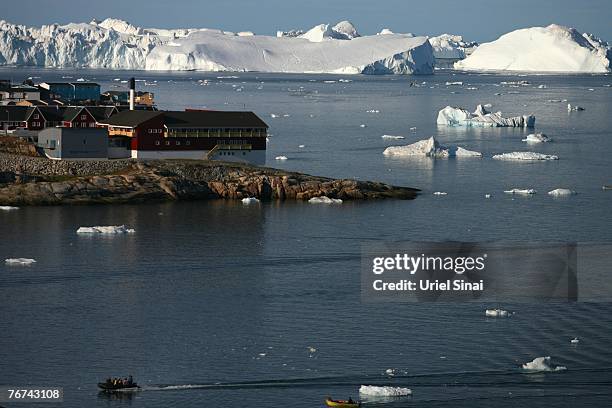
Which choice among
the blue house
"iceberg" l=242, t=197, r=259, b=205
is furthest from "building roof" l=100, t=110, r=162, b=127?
the blue house

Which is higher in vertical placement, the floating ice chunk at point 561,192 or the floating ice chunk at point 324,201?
the floating ice chunk at point 561,192

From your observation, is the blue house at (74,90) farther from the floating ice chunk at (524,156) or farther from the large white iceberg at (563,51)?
the large white iceberg at (563,51)

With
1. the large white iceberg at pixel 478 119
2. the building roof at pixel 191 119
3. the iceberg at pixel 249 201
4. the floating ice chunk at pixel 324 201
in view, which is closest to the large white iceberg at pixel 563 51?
the large white iceberg at pixel 478 119

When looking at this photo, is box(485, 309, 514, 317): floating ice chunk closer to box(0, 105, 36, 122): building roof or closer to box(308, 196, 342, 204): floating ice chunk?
box(308, 196, 342, 204): floating ice chunk

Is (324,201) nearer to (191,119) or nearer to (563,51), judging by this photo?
(191,119)

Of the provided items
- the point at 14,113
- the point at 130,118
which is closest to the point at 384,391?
the point at 130,118

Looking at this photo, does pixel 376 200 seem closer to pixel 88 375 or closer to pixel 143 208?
pixel 143 208

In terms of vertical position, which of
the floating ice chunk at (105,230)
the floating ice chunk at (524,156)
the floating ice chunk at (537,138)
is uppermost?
the floating ice chunk at (537,138)
